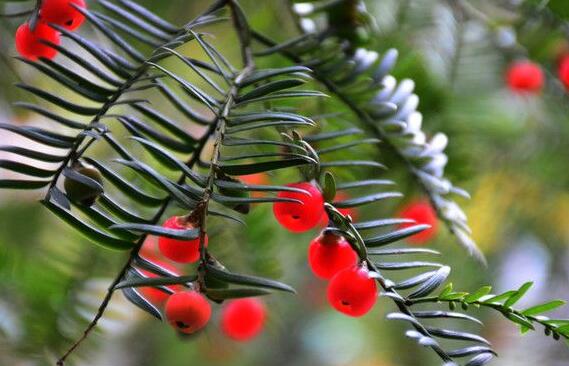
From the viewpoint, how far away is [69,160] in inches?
14.4

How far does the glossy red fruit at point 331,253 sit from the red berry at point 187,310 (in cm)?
7

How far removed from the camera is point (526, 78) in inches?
31.7

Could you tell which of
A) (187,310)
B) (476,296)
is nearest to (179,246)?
(187,310)

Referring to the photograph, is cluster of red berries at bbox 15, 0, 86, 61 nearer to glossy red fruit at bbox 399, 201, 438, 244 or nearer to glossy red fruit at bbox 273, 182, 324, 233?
glossy red fruit at bbox 273, 182, 324, 233

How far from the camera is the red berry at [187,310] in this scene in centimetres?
34

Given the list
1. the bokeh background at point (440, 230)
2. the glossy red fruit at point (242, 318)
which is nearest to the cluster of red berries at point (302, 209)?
the bokeh background at point (440, 230)

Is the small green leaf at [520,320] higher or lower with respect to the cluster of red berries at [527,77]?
higher

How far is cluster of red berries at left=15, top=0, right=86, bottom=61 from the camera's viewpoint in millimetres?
406

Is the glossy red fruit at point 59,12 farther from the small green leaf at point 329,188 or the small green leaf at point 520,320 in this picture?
the small green leaf at point 520,320

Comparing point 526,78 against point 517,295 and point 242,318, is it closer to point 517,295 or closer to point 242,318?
point 242,318

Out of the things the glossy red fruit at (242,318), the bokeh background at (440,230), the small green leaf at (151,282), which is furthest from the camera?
the glossy red fruit at (242,318)

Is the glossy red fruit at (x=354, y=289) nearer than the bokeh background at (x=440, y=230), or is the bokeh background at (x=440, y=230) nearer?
the glossy red fruit at (x=354, y=289)

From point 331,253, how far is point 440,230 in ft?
1.64

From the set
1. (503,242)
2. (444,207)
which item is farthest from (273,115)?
(503,242)
